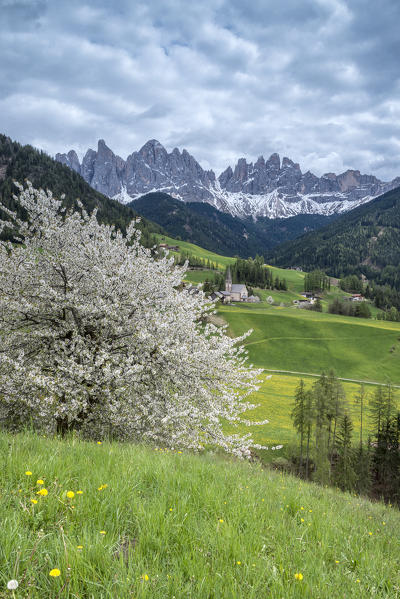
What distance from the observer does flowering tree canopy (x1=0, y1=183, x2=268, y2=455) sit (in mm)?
10789

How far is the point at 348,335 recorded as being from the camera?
101438 millimetres

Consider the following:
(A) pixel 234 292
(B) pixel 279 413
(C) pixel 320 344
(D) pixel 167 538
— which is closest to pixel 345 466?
(B) pixel 279 413

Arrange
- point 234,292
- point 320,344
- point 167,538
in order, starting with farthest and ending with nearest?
point 234,292 → point 320,344 → point 167,538

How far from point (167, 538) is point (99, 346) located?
9.23 metres

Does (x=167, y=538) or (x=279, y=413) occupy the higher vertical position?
(x=167, y=538)

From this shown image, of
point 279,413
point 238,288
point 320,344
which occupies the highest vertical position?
point 238,288

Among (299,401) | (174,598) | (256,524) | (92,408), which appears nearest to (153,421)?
(92,408)

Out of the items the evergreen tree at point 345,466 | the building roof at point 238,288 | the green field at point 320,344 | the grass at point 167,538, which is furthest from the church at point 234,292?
the grass at point 167,538

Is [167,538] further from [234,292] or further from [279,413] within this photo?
[234,292]

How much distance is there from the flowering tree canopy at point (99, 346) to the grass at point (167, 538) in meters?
5.53

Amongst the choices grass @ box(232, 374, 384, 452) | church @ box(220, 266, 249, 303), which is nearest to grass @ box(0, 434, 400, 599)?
grass @ box(232, 374, 384, 452)

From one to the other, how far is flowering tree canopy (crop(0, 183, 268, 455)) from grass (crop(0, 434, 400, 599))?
5534 millimetres

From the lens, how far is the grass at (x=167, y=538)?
8.20 ft

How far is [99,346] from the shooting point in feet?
38.5
